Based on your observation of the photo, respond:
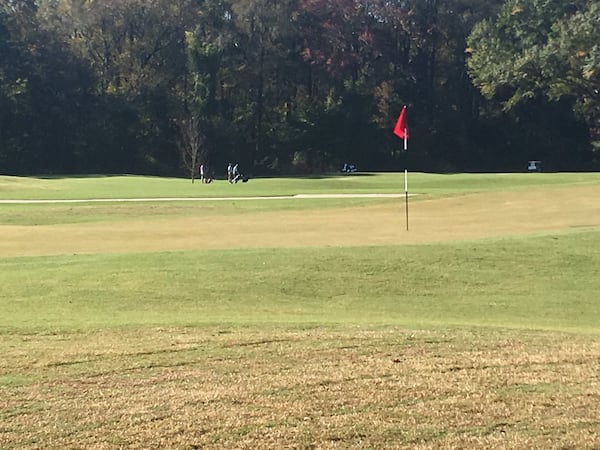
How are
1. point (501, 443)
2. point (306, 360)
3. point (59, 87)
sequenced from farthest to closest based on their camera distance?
point (59, 87) → point (306, 360) → point (501, 443)

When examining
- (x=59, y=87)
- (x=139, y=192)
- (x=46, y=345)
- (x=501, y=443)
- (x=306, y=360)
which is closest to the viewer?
(x=501, y=443)

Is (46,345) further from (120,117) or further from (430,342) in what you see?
(120,117)

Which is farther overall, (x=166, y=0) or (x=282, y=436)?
(x=166, y=0)

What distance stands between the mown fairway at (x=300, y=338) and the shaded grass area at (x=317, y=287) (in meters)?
0.05

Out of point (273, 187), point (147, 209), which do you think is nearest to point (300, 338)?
point (147, 209)

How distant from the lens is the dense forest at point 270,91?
7188 centimetres

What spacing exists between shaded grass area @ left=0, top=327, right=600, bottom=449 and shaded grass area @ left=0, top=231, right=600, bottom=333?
1.82 meters

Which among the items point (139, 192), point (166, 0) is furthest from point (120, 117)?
point (139, 192)

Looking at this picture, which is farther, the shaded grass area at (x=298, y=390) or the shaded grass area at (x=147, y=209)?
the shaded grass area at (x=147, y=209)

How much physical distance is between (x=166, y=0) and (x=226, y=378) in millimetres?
70915

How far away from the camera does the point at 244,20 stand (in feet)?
244

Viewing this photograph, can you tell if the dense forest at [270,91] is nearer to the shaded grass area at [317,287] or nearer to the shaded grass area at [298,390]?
the shaded grass area at [317,287]

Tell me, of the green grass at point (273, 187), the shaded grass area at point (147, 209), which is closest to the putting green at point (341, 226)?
the shaded grass area at point (147, 209)

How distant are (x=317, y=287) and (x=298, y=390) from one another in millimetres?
7351
